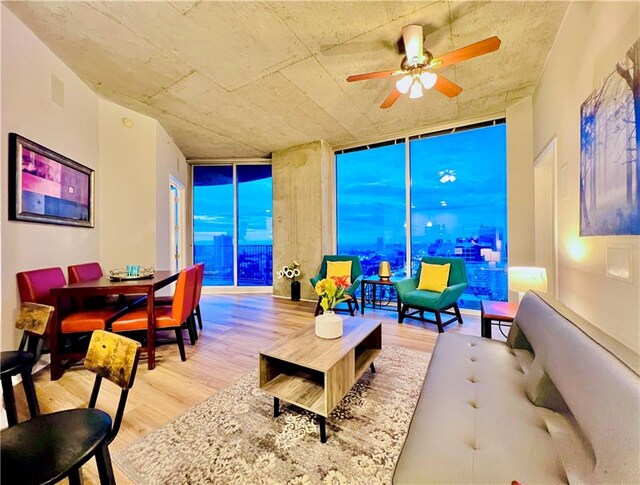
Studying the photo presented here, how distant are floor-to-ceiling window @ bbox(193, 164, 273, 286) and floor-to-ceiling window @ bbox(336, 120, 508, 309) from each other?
6.52ft

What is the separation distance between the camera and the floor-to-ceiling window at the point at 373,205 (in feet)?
15.3

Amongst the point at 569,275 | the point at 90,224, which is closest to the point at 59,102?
the point at 90,224

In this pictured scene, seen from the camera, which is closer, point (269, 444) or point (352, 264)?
point (269, 444)

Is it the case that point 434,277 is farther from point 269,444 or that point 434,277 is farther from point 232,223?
point 232,223

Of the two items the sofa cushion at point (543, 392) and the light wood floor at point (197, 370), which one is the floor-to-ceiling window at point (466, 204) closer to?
the light wood floor at point (197, 370)

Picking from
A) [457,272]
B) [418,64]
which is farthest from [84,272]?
[457,272]

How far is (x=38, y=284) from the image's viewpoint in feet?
7.50

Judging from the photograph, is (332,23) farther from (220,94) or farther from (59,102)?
(59,102)

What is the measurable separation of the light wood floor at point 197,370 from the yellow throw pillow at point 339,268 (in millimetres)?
763

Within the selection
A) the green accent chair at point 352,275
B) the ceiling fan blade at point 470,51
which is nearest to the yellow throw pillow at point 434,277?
the green accent chair at point 352,275

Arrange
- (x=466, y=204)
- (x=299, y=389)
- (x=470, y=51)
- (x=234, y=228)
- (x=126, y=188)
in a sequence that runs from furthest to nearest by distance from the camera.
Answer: (x=234, y=228), (x=466, y=204), (x=126, y=188), (x=470, y=51), (x=299, y=389)

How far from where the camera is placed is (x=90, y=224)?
10.6 ft

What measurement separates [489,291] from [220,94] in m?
4.85

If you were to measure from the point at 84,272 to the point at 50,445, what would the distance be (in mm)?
2747
